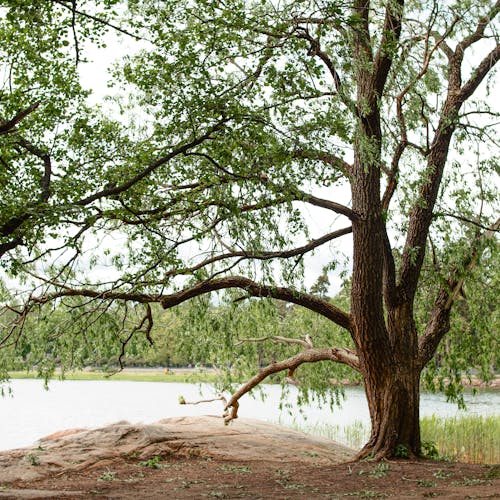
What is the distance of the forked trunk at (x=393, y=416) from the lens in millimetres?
8250

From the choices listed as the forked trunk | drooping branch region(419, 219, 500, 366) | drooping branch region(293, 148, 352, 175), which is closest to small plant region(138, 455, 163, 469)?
the forked trunk

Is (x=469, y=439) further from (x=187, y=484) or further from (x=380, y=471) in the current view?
(x=187, y=484)

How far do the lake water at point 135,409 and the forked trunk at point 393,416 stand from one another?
4.50 meters

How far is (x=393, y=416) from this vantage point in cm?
Result: 825

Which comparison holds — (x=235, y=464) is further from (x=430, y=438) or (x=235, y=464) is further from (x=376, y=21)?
(x=376, y=21)

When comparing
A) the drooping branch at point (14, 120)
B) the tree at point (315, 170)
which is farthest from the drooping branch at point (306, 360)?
the drooping branch at point (14, 120)

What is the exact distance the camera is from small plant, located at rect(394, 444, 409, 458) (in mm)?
8211

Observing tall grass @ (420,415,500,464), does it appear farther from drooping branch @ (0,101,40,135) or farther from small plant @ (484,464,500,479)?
drooping branch @ (0,101,40,135)

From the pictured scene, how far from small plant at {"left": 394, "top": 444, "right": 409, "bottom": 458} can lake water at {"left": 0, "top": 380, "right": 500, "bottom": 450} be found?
4570 millimetres

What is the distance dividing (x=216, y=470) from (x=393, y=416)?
2.18 meters

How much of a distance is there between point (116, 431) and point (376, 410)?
360cm

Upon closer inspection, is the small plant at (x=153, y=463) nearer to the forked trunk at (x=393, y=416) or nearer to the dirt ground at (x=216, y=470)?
the dirt ground at (x=216, y=470)

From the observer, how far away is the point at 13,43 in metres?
5.64

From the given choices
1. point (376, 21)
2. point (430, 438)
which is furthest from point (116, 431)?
point (376, 21)
